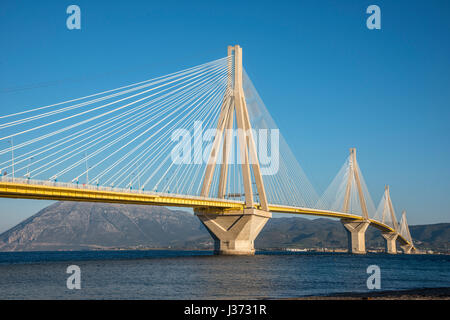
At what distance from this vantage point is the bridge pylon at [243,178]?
62.8 metres

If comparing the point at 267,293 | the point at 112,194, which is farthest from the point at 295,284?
the point at 112,194

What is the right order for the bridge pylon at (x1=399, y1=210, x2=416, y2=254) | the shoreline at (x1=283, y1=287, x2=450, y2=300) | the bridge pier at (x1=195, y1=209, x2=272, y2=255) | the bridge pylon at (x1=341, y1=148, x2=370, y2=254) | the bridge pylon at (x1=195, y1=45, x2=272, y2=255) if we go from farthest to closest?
the bridge pylon at (x1=399, y1=210, x2=416, y2=254), the bridge pylon at (x1=341, y1=148, x2=370, y2=254), the bridge pier at (x1=195, y1=209, x2=272, y2=255), the bridge pylon at (x1=195, y1=45, x2=272, y2=255), the shoreline at (x1=283, y1=287, x2=450, y2=300)

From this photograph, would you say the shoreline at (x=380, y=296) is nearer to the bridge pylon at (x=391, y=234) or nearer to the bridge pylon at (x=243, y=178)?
the bridge pylon at (x=243, y=178)

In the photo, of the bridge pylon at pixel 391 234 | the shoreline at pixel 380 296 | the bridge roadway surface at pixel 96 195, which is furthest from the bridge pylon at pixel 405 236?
the shoreline at pixel 380 296

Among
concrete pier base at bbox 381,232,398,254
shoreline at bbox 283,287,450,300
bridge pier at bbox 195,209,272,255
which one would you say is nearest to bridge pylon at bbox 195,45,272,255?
bridge pier at bbox 195,209,272,255

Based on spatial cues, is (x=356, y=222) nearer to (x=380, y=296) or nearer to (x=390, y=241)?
(x=390, y=241)

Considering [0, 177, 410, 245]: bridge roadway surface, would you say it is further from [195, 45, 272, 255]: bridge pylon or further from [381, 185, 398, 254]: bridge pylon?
[381, 185, 398, 254]: bridge pylon

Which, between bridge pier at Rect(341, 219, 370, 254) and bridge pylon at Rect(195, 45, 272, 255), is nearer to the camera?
bridge pylon at Rect(195, 45, 272, 255)

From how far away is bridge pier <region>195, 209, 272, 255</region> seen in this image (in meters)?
69.1

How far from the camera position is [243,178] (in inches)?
2579

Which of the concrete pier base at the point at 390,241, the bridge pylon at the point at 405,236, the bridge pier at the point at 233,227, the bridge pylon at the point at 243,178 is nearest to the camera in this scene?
the bridge pylon at the point at 243,178

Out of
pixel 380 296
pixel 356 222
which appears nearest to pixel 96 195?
pixel 380 296

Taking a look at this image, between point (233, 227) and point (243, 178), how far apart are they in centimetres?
831
